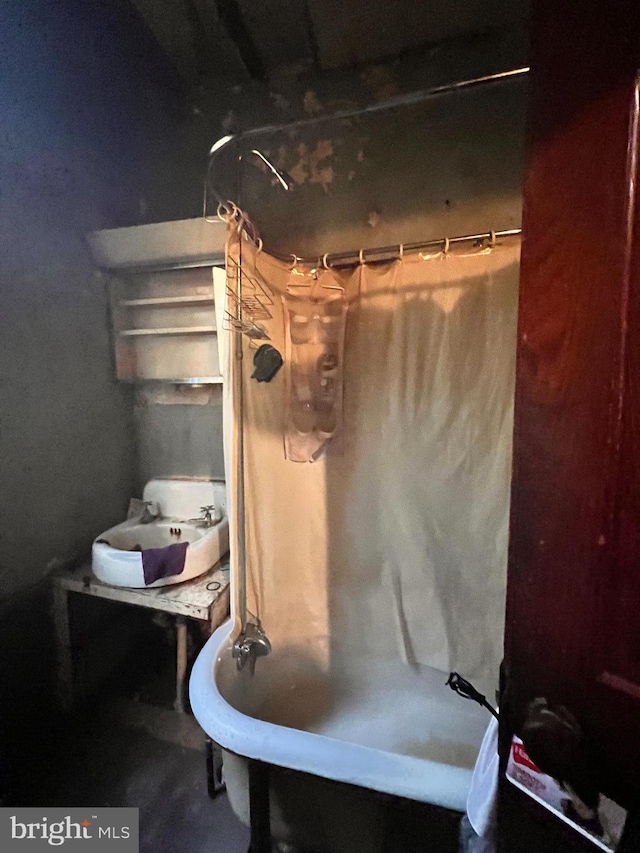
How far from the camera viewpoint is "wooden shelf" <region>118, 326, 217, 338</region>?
1.84 meters

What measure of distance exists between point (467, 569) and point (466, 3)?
1.88m

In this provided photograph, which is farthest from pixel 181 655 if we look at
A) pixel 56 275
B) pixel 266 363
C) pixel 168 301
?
pixel 56 275

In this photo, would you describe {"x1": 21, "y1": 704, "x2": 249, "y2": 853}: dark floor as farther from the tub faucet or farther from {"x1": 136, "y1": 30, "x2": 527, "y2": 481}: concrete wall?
{"x1": 136, "y1": 30, "x2": 527, "y2": 481}: concrete wall

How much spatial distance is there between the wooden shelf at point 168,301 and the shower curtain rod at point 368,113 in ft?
1.22

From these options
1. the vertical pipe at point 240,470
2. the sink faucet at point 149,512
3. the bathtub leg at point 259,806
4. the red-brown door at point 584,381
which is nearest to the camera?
the red-brown door at point 584,381

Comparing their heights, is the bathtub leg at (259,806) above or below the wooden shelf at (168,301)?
below

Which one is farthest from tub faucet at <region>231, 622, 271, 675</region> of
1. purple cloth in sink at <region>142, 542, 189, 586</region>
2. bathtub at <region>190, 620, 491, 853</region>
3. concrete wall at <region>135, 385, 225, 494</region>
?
concrete wall at <region>135, 385, 225, 494</region>

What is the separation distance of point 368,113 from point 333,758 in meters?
1.78

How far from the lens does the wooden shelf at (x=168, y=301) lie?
5.99ft

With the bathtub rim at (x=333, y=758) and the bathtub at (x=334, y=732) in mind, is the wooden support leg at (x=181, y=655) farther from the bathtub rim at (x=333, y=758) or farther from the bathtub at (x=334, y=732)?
the bathtub rim at (x=333, y=758)

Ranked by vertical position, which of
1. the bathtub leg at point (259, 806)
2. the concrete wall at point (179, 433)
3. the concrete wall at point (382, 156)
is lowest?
the bathtub leg at point (259, 806)

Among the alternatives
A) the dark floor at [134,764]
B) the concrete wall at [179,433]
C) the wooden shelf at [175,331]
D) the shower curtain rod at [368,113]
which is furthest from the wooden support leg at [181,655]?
the shower curtain rod at [368,113]

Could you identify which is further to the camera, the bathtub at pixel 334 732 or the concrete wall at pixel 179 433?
the concrete wall at pixel 179 433

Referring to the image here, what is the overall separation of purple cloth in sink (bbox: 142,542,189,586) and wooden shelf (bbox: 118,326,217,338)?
0.83 metres
